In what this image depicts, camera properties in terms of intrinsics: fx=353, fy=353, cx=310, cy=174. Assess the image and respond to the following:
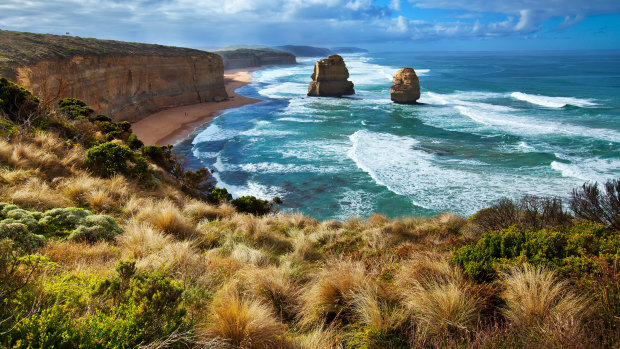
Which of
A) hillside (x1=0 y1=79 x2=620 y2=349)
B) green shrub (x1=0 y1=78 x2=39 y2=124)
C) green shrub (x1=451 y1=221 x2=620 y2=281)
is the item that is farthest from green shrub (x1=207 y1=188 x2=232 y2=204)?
green shrub (x1=451 y1=221 x2=620 y2=281)

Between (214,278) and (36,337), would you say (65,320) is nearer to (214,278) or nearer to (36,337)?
(36,337)

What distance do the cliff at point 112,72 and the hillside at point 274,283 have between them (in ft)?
36.8

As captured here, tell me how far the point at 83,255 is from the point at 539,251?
6248mm

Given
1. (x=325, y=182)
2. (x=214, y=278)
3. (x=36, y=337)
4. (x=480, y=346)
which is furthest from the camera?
(x=325, y=182)

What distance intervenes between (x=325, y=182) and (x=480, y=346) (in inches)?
688

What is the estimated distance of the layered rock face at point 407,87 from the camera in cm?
4578

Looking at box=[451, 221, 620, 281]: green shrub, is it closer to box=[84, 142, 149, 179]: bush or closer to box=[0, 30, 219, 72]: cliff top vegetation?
box=[84, 142, 149, 179]: bush

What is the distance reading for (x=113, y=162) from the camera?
33.8 feet

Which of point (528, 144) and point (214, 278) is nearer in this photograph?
point (214, 278)

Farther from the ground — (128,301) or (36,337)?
(36,337)

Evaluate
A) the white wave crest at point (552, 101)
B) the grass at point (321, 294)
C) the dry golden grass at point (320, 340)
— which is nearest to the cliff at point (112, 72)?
the grass at point (321, 294)

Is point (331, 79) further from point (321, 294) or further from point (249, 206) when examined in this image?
point (321, 294)

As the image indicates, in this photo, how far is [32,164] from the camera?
8.75 m

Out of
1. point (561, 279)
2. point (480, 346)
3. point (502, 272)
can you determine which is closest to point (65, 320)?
point (480, 346)
